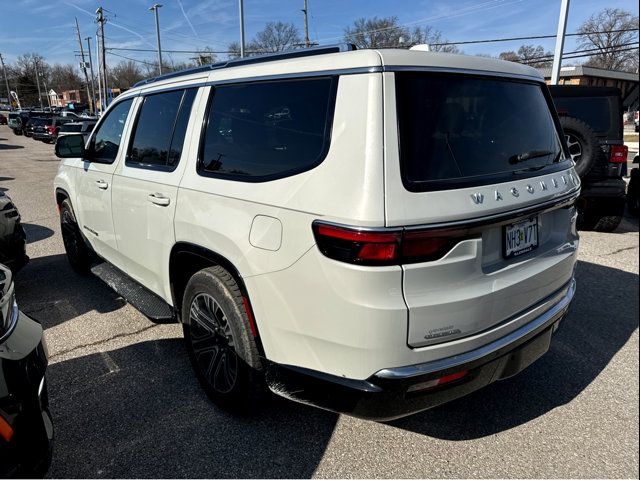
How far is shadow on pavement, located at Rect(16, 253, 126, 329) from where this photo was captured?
13.5 ft

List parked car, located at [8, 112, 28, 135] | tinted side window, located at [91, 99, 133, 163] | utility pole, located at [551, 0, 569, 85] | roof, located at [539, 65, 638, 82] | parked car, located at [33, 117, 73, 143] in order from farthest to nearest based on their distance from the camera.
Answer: parked car, located at [8, 112, 28, 135]
parked car, located at [33, 117, 73, 143]
roof, located at [539, 65, 638, 82]
utility pole, located at [551, 0, 569, 85]
tinted side window, located at [91, 99, 133, 163]

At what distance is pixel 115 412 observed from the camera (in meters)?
2.69

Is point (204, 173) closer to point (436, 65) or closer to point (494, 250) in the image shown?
point (436, 65)

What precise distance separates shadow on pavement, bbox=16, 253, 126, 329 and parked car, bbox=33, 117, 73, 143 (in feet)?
83.6

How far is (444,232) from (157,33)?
40793 mm

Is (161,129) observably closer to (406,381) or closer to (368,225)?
(368,225)

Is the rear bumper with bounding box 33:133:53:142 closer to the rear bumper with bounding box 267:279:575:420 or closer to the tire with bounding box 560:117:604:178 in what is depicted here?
the tire with bounding box 560:117:604:178

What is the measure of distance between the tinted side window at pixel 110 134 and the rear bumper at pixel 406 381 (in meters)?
2.52

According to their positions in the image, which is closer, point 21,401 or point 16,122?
point 21,401

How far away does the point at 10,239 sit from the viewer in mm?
4230

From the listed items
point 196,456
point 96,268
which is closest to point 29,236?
point 96,268

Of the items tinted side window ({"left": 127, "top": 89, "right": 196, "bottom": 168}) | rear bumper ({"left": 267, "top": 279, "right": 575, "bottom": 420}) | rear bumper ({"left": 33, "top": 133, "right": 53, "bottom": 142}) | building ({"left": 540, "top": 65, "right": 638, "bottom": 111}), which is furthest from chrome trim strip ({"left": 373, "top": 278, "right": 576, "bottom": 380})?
rear bumper ({"left": 33, "top": 133, "right": 53, "bottom": 142})

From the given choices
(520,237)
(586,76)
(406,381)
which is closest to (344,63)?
(520,237)

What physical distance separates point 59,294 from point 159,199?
2.46m
